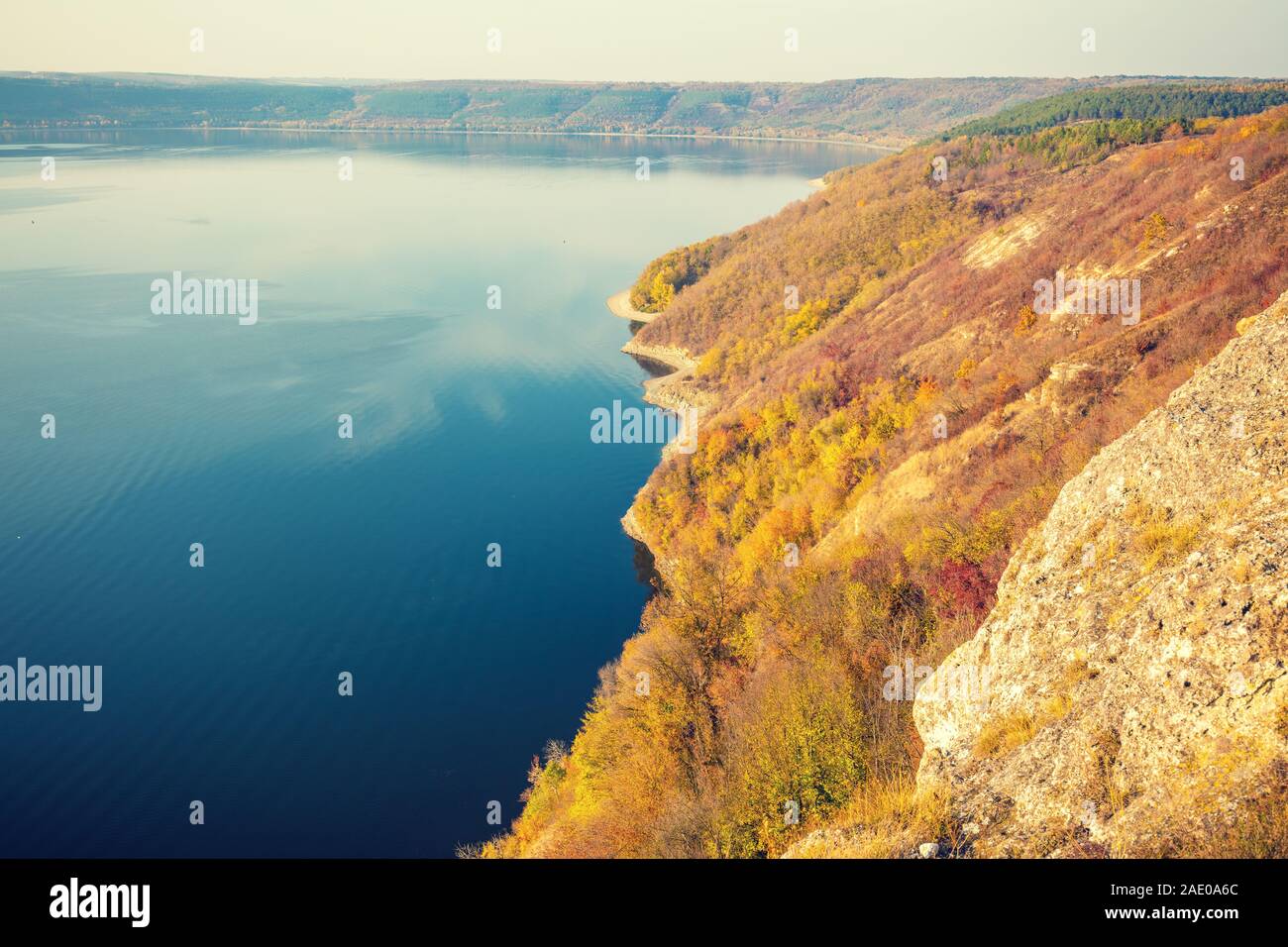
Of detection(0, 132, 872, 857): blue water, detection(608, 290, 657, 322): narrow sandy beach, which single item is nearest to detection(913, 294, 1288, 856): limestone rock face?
detection(0, 132, 872, 857): blue water

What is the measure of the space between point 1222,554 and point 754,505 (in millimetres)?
33506

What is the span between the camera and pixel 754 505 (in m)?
43.4

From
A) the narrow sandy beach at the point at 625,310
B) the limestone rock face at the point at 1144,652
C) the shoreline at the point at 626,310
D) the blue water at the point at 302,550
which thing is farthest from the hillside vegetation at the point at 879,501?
the narrow sandy beach at the point at 625,310

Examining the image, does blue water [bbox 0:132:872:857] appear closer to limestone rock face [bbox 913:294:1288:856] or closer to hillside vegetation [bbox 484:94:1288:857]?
hillside vegetation [bbox 484:94:1288:857]

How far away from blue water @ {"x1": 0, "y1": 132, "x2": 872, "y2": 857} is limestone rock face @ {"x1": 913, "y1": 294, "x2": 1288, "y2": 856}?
2109cm

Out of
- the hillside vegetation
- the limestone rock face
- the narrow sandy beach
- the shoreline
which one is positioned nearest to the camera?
the limestone rock face

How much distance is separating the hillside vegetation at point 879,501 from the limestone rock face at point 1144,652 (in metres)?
0.80

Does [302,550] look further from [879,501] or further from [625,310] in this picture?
[625,310]

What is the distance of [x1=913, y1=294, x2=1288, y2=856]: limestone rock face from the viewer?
27.3 feet

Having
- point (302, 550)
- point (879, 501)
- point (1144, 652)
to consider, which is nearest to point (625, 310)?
point (302, 550)

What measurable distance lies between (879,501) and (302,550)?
102 feet

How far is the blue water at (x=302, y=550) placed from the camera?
28.9 m

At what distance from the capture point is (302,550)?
43.4 metres

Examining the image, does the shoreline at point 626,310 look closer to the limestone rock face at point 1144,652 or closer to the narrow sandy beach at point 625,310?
the narrow sandy beach at point 625,310
